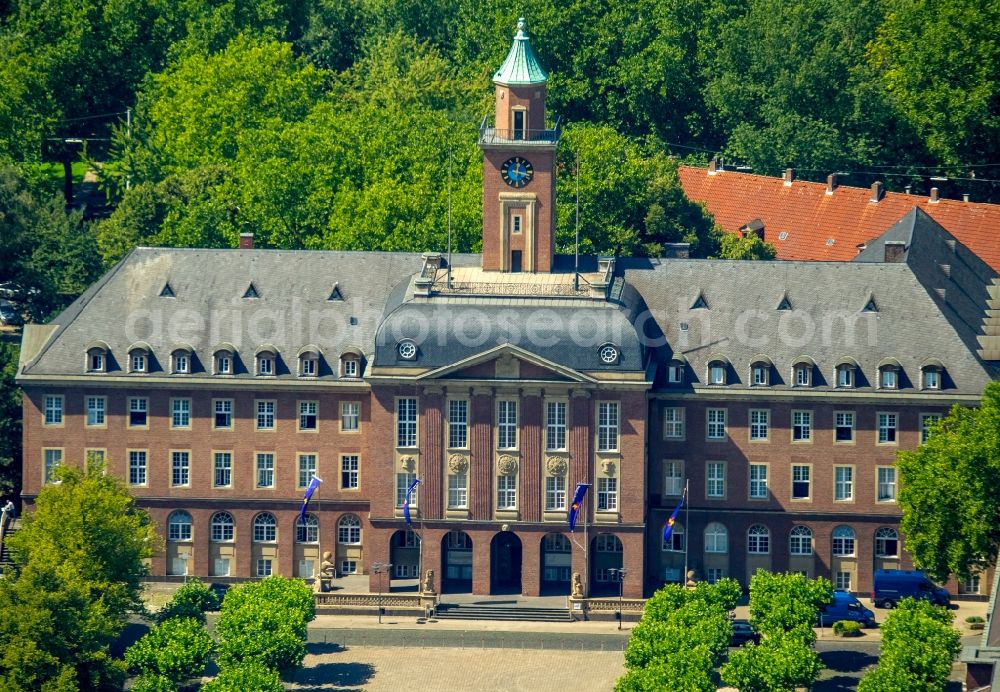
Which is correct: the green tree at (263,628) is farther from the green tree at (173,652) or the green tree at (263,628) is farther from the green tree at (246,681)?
the green tree at (246,681)

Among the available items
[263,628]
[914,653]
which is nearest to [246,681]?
[263,628]

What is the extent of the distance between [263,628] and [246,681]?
853 cm

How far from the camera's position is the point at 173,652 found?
192375 millimetres

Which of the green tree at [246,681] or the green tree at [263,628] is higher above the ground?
the green tree at [263,628]

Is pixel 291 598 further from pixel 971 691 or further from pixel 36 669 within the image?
pixel 971 691

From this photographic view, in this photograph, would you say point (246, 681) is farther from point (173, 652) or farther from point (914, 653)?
point (914, 653)

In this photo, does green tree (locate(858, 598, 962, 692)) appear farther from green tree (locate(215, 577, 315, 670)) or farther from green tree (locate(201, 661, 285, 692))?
green tree (locate(201, 661, 285, 692))

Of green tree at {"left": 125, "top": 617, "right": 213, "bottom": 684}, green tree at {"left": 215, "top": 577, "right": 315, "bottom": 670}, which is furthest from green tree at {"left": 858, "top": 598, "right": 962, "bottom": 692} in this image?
green tree at {"left": 125, "top": 617, "right": 213, "bottom": 684}

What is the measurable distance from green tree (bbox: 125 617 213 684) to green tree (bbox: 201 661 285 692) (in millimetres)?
4048

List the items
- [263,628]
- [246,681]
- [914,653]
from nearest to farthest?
[246,681]
[914,653]
[263,628]

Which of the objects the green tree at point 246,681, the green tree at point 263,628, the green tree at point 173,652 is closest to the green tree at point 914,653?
the green tree at point 263,628

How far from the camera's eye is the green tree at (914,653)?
188250 mm

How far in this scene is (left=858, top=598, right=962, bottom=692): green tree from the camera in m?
188

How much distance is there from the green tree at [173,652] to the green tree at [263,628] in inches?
46.6
